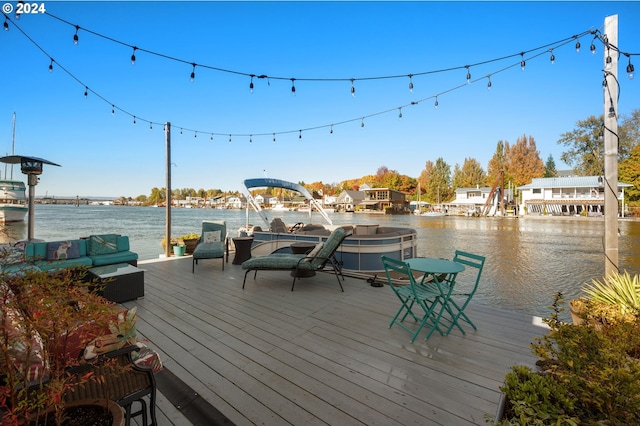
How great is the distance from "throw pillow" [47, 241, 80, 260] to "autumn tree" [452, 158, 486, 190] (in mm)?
65092

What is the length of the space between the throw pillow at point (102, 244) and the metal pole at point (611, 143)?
814 cm

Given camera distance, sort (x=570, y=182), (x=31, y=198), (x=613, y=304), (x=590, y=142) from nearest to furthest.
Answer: (x=613, y=304) → (x=31, y=198) → (x=570, y=182) → (x=590, y=142)

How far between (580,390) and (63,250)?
7.00 metres

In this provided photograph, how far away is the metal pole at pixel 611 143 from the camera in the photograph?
3604 millimetres

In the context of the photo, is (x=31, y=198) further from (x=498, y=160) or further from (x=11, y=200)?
(x=498, y=160)

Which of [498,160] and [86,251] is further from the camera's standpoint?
[498,160]

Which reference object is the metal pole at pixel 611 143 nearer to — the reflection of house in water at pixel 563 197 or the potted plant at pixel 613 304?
the potted plant at pixel 613 304

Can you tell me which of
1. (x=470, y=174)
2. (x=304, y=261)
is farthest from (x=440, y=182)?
(x=304, y=261)

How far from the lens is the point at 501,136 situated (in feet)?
181

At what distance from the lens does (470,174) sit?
60.8m

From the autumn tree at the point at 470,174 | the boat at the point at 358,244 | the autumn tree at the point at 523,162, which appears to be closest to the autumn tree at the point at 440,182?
the autumn tree at the point at 470,174

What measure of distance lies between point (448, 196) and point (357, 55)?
61888 millimetres

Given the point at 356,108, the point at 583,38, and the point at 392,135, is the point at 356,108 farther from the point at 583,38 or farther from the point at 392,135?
the point at 392,135

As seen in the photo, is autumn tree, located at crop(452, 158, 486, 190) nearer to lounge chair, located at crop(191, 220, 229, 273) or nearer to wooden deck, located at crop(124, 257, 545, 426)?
lounge chair, located at crop(191, 220, 229, 273)
